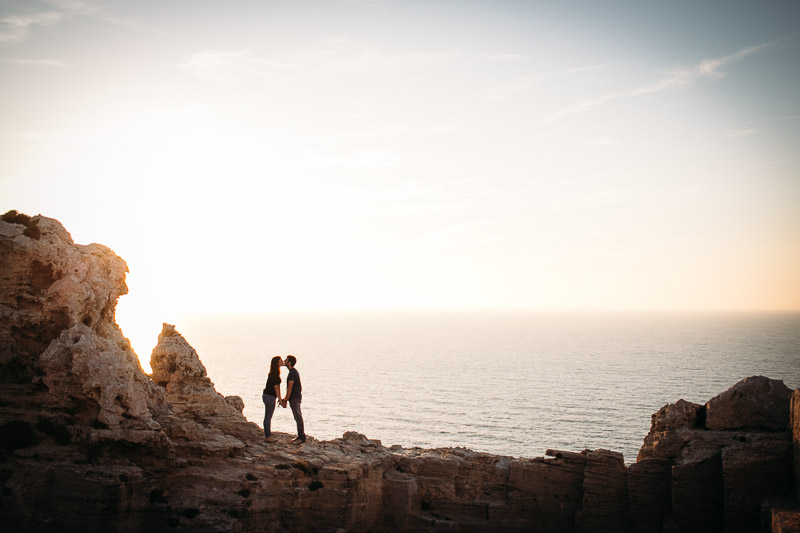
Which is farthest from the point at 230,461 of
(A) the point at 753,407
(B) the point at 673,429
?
(A) the point at 753,407

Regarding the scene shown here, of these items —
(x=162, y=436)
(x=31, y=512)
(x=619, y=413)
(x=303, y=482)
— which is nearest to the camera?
(x=31, y=512)

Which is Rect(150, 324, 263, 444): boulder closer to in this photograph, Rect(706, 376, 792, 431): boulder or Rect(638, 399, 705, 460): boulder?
Rect(638, 399, 705, 460): boulder

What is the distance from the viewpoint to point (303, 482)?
2550 centimetres

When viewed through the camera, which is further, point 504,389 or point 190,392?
point 504,389

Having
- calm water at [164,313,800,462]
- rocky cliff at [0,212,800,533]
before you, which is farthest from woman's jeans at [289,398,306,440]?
calm water at [164,313,800,462]

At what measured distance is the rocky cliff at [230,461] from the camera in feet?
72.7

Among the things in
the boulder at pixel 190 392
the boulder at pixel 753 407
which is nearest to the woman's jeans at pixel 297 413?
the boulder at pixel 190 392

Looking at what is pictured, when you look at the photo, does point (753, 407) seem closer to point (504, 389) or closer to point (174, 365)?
point (174, 365)

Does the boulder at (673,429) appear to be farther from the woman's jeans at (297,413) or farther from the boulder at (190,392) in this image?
the boulder at (190,392)

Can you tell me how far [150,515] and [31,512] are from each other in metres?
3.96

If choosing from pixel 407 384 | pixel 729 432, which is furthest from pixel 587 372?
pixel 729 432

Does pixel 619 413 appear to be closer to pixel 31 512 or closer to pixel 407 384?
pixel 407 384

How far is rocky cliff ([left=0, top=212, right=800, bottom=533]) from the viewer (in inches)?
872

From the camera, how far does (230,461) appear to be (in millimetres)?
25359
